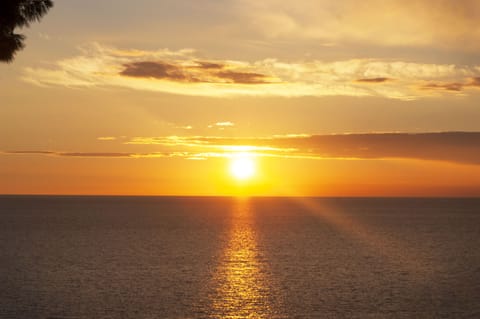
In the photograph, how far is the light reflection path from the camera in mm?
43875

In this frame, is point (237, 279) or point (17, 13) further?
point (237, 279)

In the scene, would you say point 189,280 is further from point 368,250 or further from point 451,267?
point 368,250

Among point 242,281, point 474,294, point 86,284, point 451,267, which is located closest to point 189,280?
point 242,281

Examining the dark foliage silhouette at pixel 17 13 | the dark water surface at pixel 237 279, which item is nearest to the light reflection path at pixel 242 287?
the dark water surface at pixel 237 279

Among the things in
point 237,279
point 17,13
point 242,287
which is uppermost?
point 237,279

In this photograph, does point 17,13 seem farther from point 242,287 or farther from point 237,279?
point 237,279

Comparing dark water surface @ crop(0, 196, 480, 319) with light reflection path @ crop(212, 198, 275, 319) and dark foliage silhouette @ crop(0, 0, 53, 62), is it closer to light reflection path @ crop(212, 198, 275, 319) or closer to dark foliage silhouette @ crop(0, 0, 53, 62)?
light reflection path @ crop(212, 198, 275, 319)

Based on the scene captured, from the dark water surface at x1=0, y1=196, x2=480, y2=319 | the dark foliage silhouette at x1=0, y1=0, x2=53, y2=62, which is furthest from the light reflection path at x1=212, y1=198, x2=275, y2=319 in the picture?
the dark foliage silhouette at x1=0, y1=0, x2=53, y2=62

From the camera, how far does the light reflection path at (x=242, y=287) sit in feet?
144

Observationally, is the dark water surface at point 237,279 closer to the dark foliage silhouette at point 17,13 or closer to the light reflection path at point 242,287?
the light reflection path at point 242,287

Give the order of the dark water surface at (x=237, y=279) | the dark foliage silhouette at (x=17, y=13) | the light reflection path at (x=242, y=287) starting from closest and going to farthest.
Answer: the dark foliage silhouette at (x=17, y=13) < the light reflection path at (x=242, y=287) < the dark water surface at (x=237, y=279)

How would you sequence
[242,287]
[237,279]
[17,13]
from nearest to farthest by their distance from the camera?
[17,13]
[242,287]
[237,279]

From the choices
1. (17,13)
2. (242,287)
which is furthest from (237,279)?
(17,13)

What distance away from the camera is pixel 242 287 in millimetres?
54094
